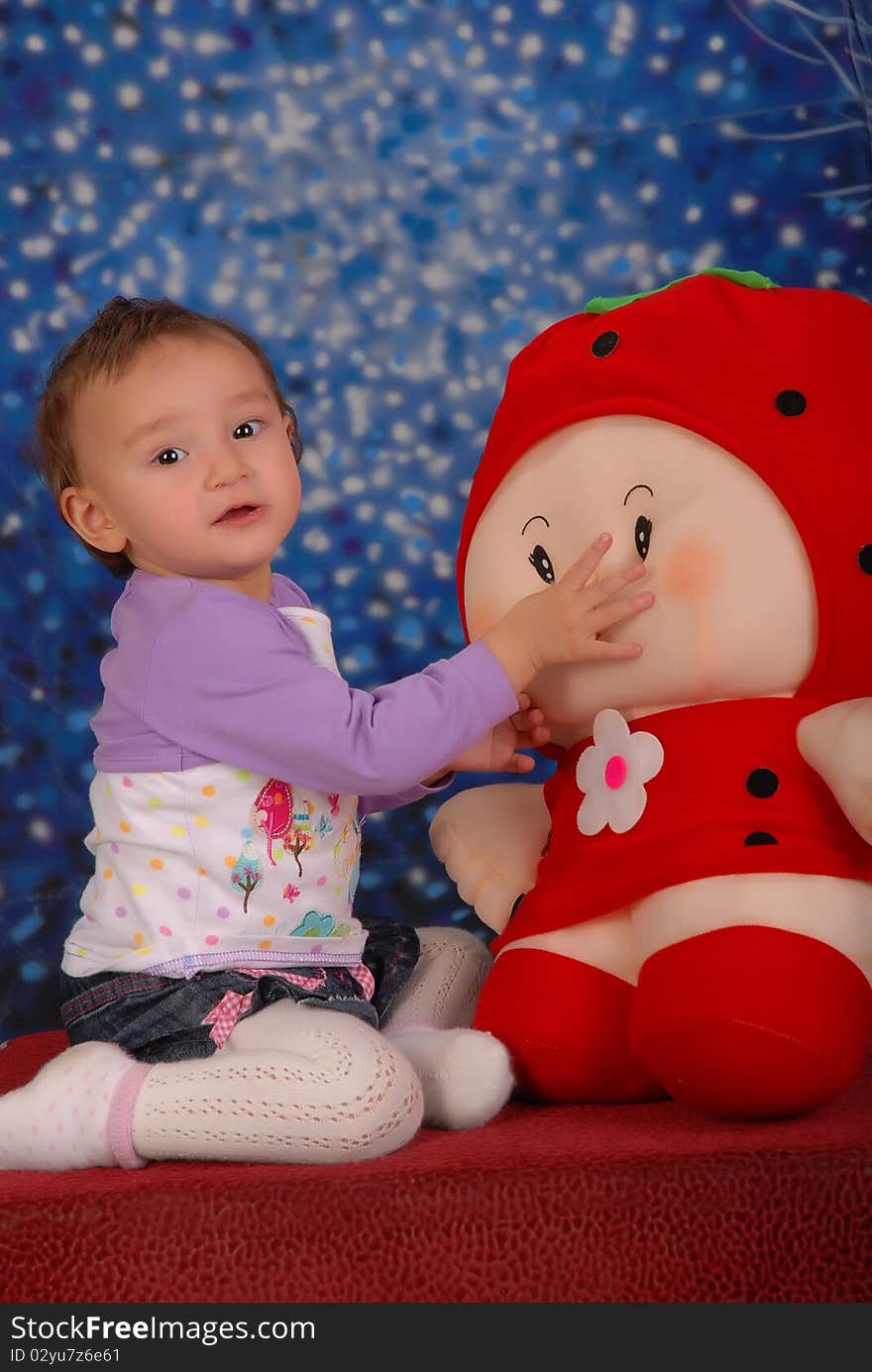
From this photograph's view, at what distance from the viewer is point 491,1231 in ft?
2.98

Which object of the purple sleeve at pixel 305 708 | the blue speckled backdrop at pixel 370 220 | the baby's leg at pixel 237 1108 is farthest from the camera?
the blue speckled backdrop at pixel 370 220

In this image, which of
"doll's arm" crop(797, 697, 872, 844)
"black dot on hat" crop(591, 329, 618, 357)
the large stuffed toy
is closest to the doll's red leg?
the large stuffed toy

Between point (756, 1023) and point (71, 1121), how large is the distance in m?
0.46

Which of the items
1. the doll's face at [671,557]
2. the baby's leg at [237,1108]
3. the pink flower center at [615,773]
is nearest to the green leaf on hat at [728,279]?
the doll's face at [671,557]

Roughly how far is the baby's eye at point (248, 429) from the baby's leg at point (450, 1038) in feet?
1.57

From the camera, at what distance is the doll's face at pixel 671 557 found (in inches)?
41.4

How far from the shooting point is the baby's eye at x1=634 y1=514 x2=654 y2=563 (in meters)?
1.09

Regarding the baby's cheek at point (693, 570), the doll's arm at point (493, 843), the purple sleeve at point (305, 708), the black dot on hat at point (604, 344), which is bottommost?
the doll's arm at point (493, 843)

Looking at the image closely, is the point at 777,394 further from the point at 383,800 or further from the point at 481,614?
the point at 383,800

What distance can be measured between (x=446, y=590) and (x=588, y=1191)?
32.0 inches

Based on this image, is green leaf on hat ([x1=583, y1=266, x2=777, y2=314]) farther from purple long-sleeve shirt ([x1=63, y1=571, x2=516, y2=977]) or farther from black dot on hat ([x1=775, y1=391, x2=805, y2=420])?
purple long-sleeve shirt ([x1=63, y1=571, x2=516, y2=977])

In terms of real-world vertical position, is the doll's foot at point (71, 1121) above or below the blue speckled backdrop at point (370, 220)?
below

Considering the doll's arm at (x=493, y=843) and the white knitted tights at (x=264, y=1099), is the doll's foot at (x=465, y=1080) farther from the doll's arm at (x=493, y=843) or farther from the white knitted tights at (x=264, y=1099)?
the doll's arm at (x=493, y=843)

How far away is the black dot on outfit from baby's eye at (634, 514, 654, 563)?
0.18 metres
